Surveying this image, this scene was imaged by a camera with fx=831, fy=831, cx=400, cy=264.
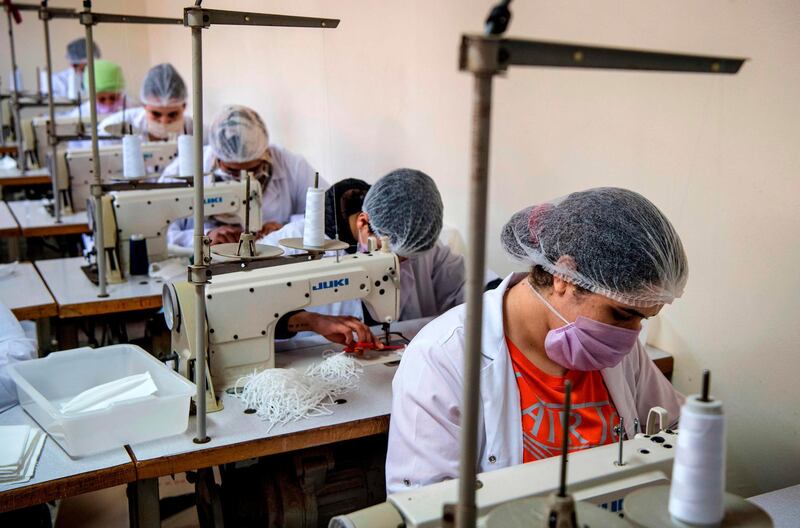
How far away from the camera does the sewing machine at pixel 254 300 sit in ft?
7.41

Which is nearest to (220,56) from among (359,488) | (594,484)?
(359,488)

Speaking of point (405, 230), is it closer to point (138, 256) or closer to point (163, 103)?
point (138, 256)

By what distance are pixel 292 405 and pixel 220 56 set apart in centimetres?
437

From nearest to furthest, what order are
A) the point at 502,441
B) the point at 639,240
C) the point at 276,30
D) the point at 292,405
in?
1. the point at 639,240
2. the point at 502,441
3. the point at 292,405
4. the point at 276,30

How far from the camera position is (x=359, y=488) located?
2.43 meters

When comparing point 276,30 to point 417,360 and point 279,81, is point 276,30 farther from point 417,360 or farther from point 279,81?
point 417,360

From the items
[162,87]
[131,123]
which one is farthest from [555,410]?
[162,87]

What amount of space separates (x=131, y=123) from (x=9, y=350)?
3.09 meters

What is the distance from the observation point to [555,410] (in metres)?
1.86

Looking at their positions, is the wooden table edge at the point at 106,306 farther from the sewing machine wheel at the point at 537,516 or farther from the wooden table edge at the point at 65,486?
the sewing machine wheel at the point at 537,516

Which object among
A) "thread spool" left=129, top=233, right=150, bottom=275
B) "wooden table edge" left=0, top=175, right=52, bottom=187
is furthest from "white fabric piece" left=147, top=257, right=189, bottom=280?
"wooden table edge" left=0, top=175, right=52, bottom=187

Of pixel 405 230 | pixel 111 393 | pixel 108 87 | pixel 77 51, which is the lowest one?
pixel 111 393

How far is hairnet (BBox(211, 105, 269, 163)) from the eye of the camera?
400 centimetres

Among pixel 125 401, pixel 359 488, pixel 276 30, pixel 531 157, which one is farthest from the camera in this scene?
pixel 276 30
